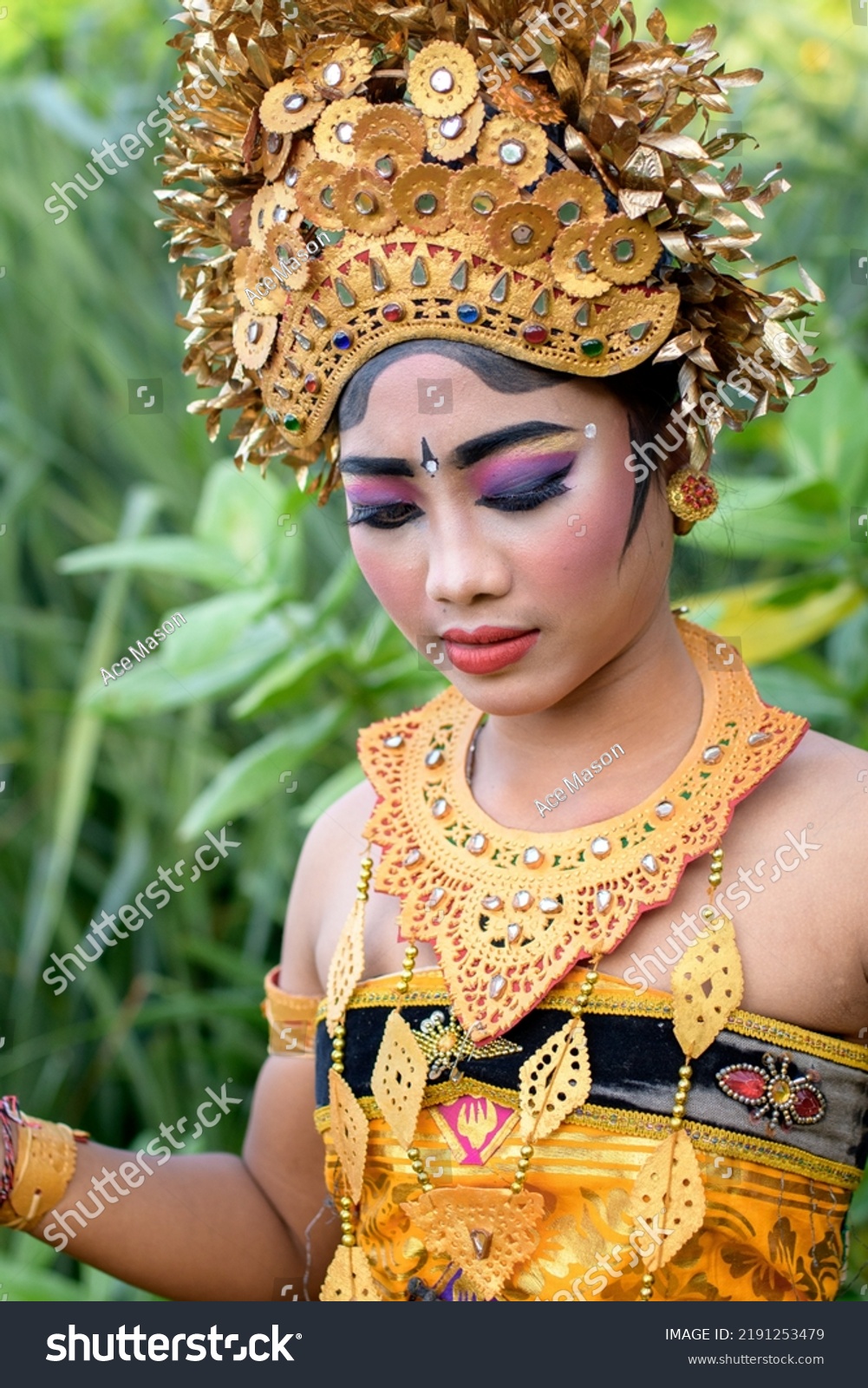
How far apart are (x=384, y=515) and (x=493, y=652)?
0.14 meters

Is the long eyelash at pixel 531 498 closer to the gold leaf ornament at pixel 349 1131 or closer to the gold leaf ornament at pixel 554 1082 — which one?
the gold leaf ornament at pixel 554 1082

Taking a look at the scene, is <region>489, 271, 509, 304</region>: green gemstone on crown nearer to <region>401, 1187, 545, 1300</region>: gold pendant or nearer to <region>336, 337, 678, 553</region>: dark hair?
<region>336, 337, 678, 553</region>: dark hair

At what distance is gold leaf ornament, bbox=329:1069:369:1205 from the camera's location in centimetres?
120

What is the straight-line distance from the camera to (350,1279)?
1221mm

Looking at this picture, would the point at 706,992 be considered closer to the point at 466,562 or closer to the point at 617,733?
the point at 617,733

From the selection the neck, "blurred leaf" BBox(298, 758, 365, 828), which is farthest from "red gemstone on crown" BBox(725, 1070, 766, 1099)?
"blurred leaf" BBox(298, 758, 365, 828)

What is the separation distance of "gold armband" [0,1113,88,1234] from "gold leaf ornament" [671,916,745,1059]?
57 centimetres

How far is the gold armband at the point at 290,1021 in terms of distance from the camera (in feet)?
4.56

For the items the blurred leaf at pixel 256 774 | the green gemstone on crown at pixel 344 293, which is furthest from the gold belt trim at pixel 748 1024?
the blurred leaf at pixel 256 774

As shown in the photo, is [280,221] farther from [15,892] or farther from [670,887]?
[15,892]

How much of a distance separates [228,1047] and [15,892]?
0.49 m

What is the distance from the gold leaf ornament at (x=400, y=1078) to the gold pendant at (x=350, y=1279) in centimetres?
13
